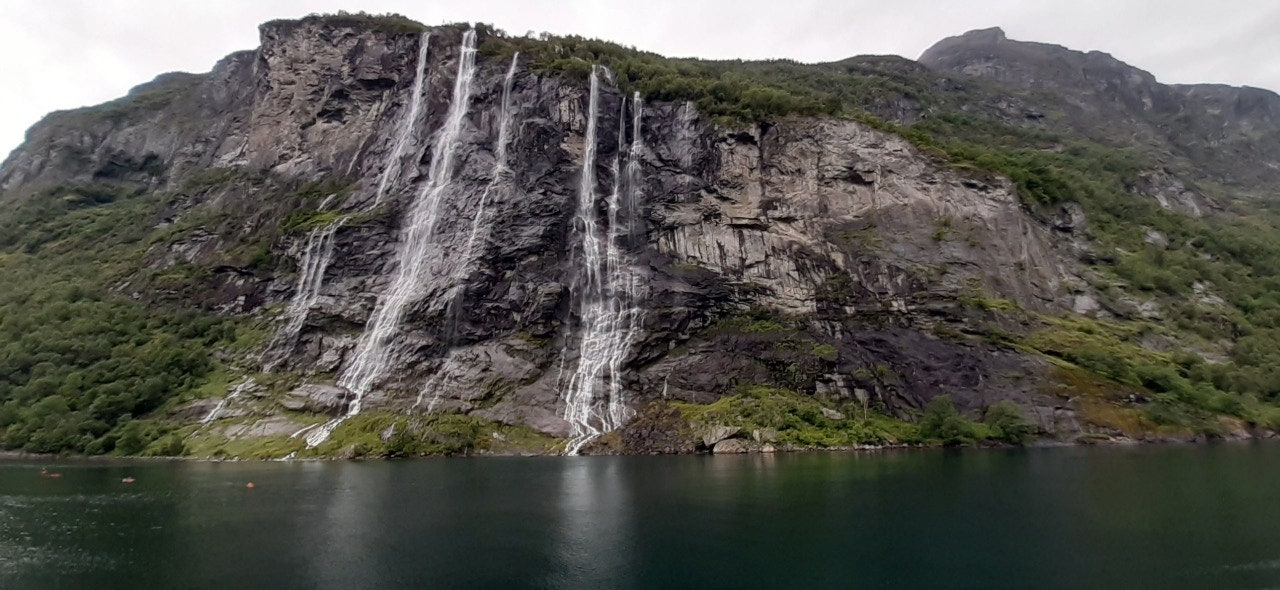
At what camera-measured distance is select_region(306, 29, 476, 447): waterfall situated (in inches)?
2232

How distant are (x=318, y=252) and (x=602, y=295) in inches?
1096

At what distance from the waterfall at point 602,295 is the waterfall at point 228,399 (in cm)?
2576

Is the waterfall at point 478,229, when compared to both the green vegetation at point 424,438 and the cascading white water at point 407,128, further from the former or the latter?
the cascading white water at point 407,128

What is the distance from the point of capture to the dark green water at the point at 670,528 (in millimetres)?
17922

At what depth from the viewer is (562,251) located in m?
65.1

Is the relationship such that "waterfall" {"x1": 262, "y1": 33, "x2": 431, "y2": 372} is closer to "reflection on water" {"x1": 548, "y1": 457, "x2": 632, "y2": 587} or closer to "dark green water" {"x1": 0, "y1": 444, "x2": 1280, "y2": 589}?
"dark green water" {"x1": 0, "y1": 444, "x2": 1280, "y2": 589}

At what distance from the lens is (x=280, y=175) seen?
7806 cm

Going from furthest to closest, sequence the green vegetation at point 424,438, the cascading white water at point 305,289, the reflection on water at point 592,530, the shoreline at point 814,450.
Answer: the cascading white water at point 305,289, the green vegetation at point 424,438, the shoreline at point 814,450, the reflection on water at point 592,530

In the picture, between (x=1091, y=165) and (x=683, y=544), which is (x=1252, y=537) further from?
(x=1091, y=165)

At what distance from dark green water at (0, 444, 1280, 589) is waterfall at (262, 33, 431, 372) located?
22233 mm

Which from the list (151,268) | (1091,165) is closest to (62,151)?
(151,268)

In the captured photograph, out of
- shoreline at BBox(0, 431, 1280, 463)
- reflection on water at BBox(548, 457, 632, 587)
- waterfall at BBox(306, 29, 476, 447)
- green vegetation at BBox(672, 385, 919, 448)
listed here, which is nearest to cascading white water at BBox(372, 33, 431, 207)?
waterfall at BBox(306, 29, 476, 447)

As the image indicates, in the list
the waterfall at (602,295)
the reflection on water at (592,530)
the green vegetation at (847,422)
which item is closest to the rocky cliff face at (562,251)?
the waterfall at (602,295)

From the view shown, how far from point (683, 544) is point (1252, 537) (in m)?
16.8
